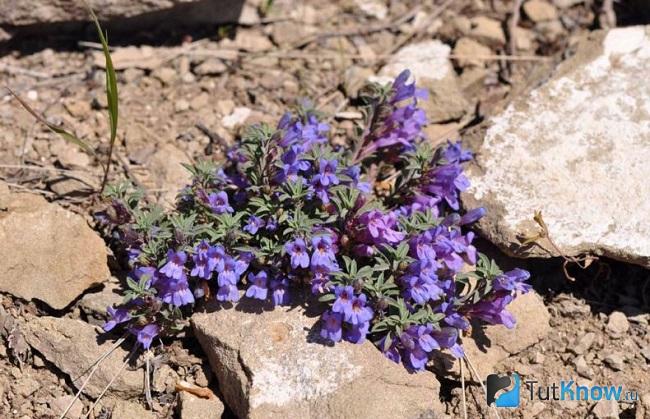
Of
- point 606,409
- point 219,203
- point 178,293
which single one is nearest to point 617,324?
point 606,409

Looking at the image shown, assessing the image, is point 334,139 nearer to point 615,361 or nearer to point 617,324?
point 617,324

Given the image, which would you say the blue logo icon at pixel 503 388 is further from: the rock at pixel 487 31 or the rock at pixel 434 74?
the rock at pixel 487 31

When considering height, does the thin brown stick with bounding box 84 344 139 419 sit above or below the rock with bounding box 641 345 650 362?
above

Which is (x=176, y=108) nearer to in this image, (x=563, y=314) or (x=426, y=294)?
(x=426, y=294)

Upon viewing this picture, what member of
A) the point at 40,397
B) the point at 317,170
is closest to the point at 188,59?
the point at 317,170

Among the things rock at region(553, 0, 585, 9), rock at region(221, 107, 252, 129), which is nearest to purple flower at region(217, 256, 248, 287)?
rock at region(221, 107, 252, 129)

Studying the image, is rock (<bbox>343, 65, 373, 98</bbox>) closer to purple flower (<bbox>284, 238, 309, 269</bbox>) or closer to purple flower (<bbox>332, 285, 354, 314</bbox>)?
purple flower (<bbox>284, 238, 309, 269</bbox>)
